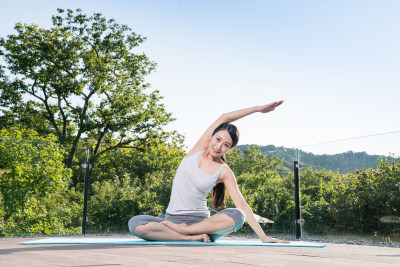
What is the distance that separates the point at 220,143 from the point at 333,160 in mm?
2605

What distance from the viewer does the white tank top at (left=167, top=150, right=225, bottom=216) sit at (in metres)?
3.92

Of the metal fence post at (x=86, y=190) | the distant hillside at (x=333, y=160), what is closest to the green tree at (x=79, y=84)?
the metal fence post at (x=86, y=190)

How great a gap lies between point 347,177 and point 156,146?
1625 cm

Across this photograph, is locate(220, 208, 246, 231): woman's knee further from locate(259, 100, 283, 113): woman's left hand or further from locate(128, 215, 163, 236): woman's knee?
locate(259, 100, 283, 113): woman's left hand

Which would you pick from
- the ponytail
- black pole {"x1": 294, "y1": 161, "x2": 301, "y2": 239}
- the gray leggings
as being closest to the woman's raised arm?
the ponytail

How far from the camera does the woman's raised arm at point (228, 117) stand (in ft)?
13.2

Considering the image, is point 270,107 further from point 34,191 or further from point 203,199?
point 34,191

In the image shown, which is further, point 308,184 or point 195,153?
point 308,184

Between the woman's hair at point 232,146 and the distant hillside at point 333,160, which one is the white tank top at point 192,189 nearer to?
the woman's hair at point 232,146

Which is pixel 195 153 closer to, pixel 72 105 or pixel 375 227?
pixel 375 227

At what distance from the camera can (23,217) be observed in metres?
5.95

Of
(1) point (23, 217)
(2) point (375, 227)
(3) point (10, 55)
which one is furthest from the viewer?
(3) point (10, 55)

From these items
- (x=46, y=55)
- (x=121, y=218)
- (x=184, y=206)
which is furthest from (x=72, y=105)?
(x=184, y=206)

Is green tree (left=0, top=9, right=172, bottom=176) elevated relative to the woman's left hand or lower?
elevated
